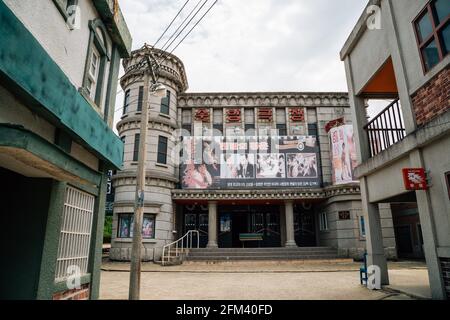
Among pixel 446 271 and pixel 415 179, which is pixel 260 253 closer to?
pixel 446 271

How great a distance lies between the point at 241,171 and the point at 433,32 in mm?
14821

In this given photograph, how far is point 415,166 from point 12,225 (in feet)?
28.7

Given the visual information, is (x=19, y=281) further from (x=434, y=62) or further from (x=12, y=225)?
(x=434, y=62)

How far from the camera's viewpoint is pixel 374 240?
945 centimetres

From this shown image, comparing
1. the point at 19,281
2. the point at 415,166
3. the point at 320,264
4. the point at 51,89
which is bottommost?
the point at 320,264

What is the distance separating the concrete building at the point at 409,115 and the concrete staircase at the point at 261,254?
901 cm

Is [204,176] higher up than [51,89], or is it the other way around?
[204,176]

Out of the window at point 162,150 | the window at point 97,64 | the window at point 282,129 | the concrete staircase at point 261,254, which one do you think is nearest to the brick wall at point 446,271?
the window at point 97,64

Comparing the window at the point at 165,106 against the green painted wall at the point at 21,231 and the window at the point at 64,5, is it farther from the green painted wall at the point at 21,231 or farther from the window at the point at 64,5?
the green painted wall at the point at 21,231

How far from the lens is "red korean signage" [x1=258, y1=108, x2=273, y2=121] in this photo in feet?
73.4

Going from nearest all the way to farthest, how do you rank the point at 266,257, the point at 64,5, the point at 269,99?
1. the point at 64,5
2. the point at 266,257
3. the point at 269,99

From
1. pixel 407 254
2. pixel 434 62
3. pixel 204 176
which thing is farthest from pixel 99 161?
pixel 407 254

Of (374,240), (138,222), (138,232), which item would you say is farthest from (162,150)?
(374,240)
